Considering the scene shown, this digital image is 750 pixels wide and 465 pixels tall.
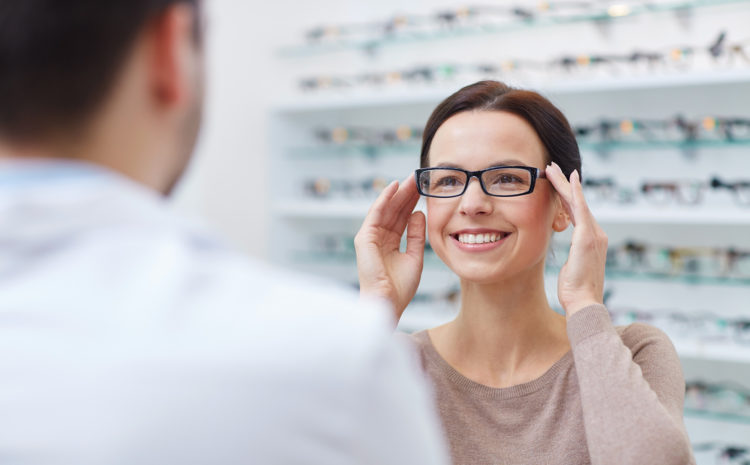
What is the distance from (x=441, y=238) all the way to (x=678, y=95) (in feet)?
6.23

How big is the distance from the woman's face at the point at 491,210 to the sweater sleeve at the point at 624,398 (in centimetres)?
18

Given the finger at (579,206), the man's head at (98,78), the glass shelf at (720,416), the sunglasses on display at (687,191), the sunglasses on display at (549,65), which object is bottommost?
the glass shelf at (720,416)

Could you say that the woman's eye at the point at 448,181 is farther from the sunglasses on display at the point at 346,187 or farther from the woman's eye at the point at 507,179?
the sunglasses on display at the point at 346,187

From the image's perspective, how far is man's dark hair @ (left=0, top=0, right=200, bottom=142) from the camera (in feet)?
1.58

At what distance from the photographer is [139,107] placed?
53 centimetres

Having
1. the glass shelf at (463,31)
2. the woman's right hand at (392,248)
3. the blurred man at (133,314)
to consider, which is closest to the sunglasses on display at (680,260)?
the glass shelf at (463,31)

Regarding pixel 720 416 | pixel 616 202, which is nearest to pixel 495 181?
pixel 616 202

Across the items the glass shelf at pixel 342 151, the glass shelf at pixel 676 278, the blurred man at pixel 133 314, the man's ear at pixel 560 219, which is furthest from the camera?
the glass shelf at pixel 342 151

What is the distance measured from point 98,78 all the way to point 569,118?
9.33 feet

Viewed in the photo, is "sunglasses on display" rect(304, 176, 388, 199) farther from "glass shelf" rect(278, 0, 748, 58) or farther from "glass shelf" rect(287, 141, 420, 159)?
"glass shelf" rect(278, 0, 748, 58)

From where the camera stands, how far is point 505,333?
4.64 ft

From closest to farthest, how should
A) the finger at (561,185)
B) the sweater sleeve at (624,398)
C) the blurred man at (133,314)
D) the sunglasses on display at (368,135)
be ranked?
the blurred man at (133,314)
the sweater sleeve at (624,398)
the finger at (561,185)
the sunglasses on display at (368,135)

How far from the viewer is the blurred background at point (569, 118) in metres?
2.77

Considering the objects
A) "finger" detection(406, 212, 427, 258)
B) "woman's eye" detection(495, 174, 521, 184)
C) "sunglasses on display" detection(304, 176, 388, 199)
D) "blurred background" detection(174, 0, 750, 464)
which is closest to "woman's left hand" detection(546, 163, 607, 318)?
"woman's eye" detection(495, 174, 521, 184)
